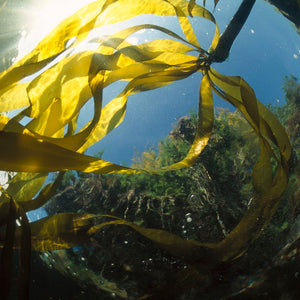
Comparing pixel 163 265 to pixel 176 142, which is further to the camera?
pixel 176 142

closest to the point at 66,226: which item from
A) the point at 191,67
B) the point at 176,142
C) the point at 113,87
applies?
the point at 191,67

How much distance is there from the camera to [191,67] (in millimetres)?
870

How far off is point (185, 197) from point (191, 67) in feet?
2.72

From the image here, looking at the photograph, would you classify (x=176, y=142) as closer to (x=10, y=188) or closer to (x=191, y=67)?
(x=191, y=67)

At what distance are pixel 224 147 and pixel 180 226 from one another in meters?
0.77

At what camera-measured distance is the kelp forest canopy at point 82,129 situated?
0.52 m

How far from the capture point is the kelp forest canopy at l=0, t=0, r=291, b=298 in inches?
20.5

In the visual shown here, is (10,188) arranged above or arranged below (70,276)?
above

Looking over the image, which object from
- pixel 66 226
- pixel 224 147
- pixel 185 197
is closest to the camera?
pixel 66 226

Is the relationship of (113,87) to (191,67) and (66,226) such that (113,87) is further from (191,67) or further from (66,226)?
(66,226)

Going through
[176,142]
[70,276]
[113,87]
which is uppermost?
[113,87]

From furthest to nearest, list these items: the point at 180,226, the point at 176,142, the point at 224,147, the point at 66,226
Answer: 1. the point at 176,142
2. the point at 224,147
3. the point at 180,226
4. the point at 66,226

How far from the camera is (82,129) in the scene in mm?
660

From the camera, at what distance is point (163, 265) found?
89 cm
